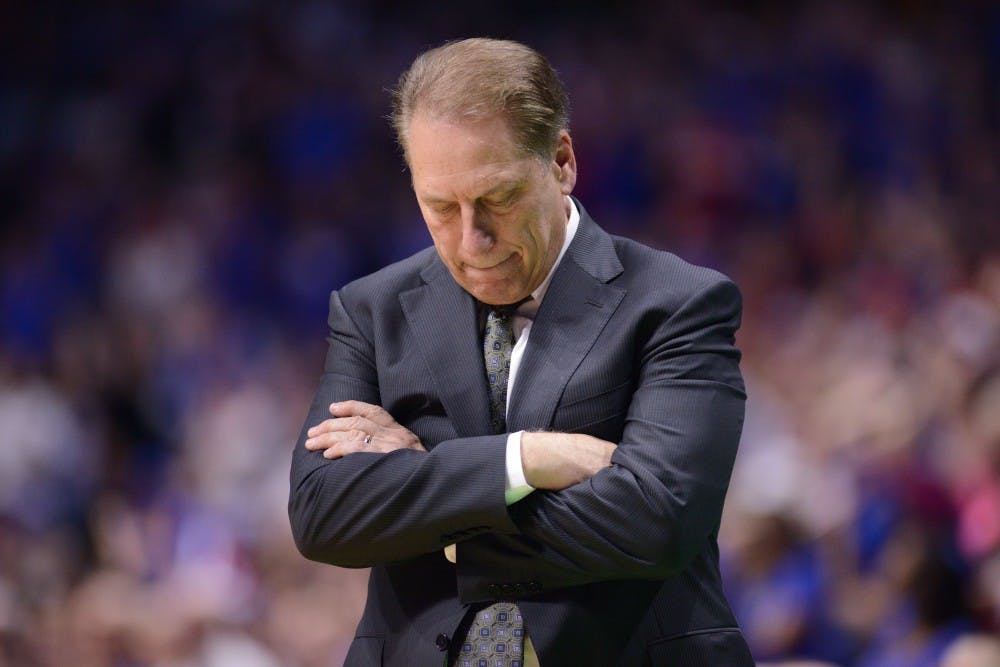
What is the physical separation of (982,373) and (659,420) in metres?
2.88

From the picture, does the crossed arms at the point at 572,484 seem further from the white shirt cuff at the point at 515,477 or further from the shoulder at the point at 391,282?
the shoulder at the point at 391,282

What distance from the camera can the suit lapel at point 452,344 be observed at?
2271 mm

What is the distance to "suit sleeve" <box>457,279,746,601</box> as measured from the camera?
2105 millimetres

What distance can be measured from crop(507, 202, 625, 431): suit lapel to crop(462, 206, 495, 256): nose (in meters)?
0.17

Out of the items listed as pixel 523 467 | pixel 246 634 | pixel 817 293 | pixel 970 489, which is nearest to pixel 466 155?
pixel 523 467

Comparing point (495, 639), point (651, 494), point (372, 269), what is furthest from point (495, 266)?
point (372, 269)

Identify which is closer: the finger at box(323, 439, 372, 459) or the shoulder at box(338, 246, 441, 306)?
the finger at box(323, 439, 372, 459)

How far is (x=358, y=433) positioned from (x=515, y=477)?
0.97 ft

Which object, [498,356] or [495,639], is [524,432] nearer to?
[498,356]

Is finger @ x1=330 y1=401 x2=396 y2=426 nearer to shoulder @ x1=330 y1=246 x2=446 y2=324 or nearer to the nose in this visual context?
shoulder @ x1=330 y1=246 x2=446 y2=324

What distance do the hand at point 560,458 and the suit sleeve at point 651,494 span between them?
0.09 feet

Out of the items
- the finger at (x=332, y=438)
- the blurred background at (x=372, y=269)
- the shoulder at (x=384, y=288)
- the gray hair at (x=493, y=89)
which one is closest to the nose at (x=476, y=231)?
the gray hair at (x=493, y=89)

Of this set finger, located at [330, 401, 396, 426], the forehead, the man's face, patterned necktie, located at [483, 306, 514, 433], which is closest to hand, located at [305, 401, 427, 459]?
finger, located at [330, 401, 396, 426]

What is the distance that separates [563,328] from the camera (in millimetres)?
2285
